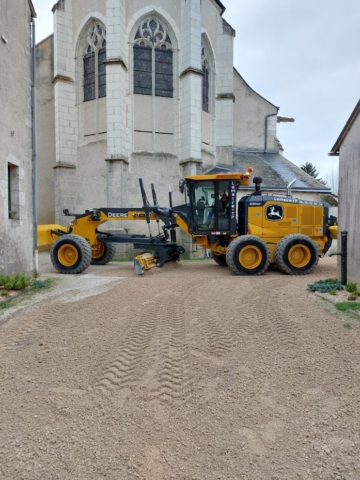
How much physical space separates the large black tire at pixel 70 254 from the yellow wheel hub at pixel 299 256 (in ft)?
17.9

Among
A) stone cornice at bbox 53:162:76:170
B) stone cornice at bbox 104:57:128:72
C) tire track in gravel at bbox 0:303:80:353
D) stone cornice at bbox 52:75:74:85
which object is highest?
stone cornice at bbox 104:57:128:72

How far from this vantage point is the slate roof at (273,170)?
53.0ft

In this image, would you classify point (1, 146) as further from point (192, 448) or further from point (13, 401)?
point (192, 448)

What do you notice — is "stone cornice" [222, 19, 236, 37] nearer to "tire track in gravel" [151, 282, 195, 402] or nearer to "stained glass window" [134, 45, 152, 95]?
"stained glass window" [134, 45, 152, 95]

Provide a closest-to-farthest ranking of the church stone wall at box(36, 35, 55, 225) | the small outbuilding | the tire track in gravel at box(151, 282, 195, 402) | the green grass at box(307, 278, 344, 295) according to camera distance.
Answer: the tire track in gravel at box(151, 282, 195, 402), the green grass at box(307, 278, 344, 295), the small outbuilding, the church stone wall at box(36, 35, 55, 225)

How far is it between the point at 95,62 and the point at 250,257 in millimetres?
10716

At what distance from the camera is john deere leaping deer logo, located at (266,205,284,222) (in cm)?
990

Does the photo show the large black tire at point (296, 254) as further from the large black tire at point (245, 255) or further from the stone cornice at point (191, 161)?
the stone cornice at point (191, 161)

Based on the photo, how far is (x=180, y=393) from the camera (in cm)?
274

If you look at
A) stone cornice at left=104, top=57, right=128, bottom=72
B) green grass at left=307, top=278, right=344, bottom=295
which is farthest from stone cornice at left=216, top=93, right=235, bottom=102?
green grass at left=307, top=278, right=344, bottom=295

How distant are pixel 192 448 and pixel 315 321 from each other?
2992 mm

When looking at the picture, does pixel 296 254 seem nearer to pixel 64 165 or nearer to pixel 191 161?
pixel 191 161

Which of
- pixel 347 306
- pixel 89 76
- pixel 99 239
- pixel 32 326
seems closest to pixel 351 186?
pixel 347 306

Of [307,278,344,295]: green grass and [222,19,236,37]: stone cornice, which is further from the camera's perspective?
[222,19,236,37]: stone cornice
